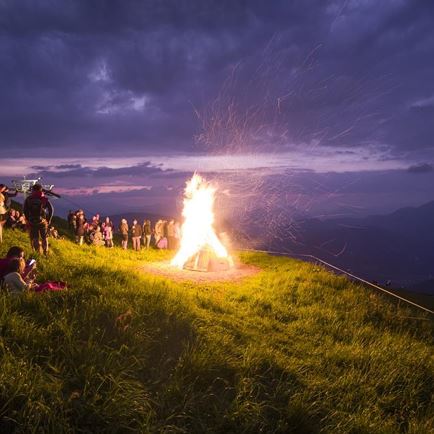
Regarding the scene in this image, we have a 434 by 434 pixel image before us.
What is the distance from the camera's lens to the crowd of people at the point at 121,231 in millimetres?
21531

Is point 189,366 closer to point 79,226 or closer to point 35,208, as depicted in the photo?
point 35,208

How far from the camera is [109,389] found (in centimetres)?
485

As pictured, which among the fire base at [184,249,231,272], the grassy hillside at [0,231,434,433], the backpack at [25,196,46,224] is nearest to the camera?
the grassy hillside at [0,231,434,433]

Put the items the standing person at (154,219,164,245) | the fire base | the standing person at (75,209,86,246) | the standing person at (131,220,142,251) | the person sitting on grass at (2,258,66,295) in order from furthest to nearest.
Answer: the standing person at (154,219,164,245) → the standing person at (131,220,142,251) → the standing person at (75,209,86,246) → the fire base → the person sitting on grass at (2,258,66,295)

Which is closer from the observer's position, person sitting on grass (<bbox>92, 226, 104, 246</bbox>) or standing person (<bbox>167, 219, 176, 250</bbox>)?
person sitting on grass (<bbox>92, 226, 104, 246</bbox>)

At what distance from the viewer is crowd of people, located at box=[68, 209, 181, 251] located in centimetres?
2153

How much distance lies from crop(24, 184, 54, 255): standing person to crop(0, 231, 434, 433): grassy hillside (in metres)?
2.00

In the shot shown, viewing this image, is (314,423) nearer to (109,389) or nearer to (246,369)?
(246,369)

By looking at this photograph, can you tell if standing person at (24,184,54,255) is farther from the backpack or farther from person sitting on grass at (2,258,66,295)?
person sitting on grass at (2,258,66,295)

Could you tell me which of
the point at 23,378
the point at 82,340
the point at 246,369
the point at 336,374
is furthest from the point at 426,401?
the point at 23,378

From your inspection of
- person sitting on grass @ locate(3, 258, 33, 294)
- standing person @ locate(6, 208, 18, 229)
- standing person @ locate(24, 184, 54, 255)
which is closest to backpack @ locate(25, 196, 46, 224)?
standing person @ locate(24, 184, 54, 255)

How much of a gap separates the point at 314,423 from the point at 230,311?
557 cm

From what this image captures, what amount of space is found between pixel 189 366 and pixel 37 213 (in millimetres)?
8824

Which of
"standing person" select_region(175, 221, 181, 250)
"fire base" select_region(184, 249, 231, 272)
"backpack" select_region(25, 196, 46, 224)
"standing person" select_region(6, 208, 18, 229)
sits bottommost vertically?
"fire base" select_region(184, 249, 231, 272)
